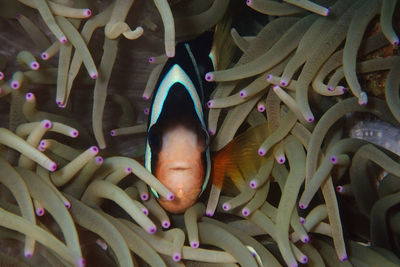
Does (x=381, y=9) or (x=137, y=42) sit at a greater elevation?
(x=381, y=9)

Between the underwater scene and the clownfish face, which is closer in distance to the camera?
the underwater scene

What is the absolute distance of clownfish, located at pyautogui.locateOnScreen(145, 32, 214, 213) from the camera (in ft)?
3.06

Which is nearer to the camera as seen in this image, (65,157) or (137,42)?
(65,157)

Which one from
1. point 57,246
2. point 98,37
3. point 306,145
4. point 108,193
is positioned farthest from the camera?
point 98,37

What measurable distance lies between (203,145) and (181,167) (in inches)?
3.2

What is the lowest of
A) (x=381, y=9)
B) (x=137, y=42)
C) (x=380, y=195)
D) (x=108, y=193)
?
(x=380, y=195)

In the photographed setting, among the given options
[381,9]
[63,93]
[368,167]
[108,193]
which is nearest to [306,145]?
[368,167]

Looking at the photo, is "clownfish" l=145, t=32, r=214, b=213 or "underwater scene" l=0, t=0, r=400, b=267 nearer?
"underwater scene" l=0, t=0, r=400, b=267

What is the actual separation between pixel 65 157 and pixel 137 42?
445mm

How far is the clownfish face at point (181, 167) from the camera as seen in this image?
928 mm

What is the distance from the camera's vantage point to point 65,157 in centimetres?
91

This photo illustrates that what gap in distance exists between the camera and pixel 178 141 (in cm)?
95

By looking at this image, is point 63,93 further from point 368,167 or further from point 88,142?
point 368,167

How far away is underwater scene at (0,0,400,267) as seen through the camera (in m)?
0.81
